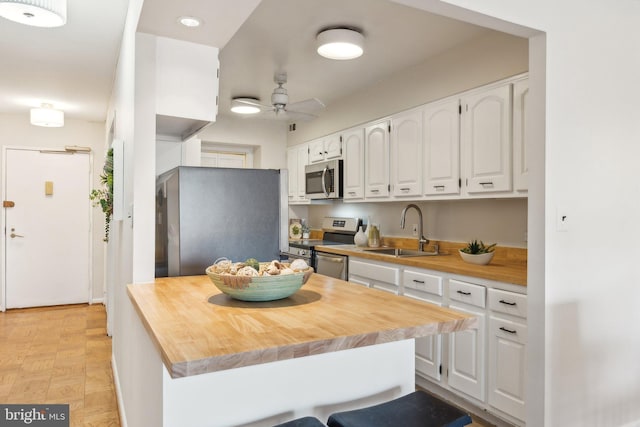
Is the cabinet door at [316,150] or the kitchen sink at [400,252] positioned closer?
the kitchen sink at [400,252]

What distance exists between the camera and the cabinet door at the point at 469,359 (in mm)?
2478

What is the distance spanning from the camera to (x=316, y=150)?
491 centimetres

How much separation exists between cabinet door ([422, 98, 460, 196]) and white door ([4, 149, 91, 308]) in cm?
450

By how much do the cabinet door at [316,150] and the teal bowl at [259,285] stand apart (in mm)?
3445

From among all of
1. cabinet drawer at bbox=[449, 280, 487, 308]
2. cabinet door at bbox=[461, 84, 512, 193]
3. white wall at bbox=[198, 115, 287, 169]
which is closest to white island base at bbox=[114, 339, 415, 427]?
cabinet drawer at bbox=[449, 280, 487, 308]

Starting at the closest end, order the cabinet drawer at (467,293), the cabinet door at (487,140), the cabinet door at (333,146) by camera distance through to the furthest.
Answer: the cabinet drawer at (467,293) < the cabinet door at (487,140) < the cabinet door at (333,146)

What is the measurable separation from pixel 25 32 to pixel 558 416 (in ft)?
12.3

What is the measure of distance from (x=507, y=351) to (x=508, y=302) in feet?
0.87

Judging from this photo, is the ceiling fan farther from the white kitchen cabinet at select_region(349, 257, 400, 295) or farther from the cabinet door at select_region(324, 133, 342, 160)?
the white kitchen cabinet at select_region(349, 257, 400, 295)

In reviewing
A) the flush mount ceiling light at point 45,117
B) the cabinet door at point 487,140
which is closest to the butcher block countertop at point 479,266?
the cabinet door at point 487,140

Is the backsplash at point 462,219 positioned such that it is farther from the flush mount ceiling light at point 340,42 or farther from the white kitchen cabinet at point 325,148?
the flush mount ceiling light at point 340,42

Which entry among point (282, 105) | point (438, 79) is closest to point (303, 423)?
point (438, 79)

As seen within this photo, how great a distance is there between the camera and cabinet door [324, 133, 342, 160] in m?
4.47

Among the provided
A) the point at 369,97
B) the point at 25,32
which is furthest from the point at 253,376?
the point at 369,97
